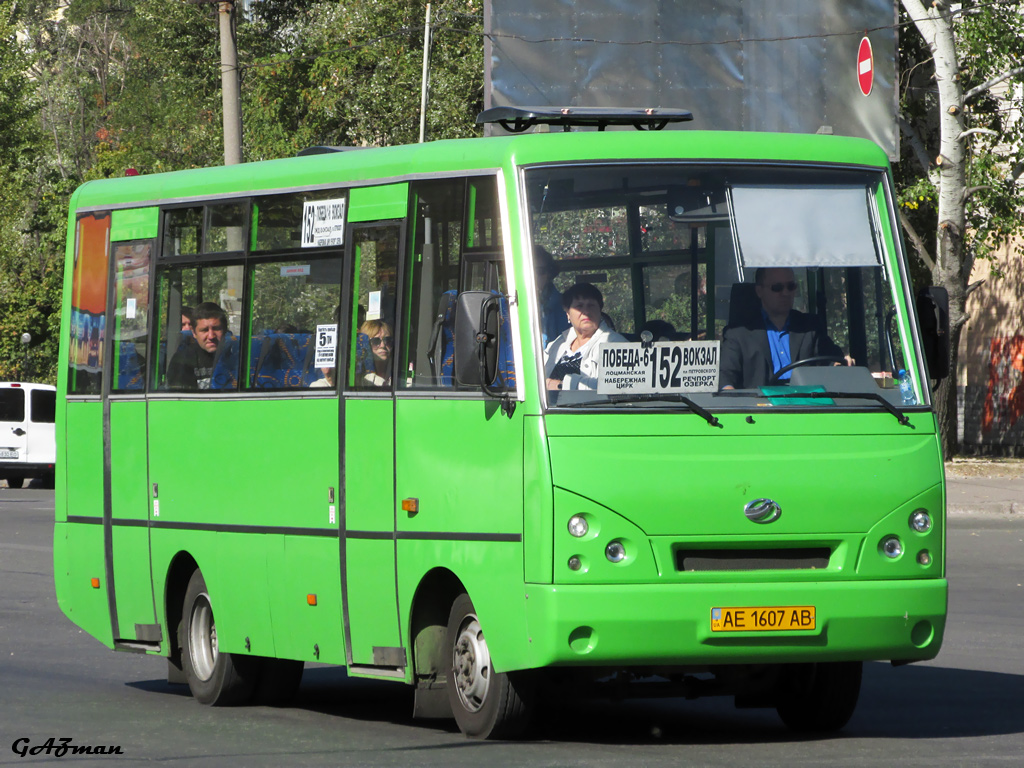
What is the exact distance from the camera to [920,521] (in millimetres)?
8227

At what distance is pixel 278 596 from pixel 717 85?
2103cm

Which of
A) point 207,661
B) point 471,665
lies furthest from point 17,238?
point 471,665

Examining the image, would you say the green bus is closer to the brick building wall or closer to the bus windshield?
the bus windshield

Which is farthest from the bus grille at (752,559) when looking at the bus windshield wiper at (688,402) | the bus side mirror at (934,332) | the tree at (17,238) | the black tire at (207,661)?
the tree at (17,238)

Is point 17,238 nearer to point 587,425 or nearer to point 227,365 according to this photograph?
point 227,365

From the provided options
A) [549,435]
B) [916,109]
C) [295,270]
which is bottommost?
[549,435]

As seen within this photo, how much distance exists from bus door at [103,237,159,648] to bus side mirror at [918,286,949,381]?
4420 mm

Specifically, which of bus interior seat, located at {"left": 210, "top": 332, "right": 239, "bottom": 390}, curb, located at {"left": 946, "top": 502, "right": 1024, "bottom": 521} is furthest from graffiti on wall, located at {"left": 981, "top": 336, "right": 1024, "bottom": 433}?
bus interior seat, located at {"left": 210, "top": 332, "right": 239, "bottom": 390}

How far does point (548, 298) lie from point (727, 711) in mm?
2738

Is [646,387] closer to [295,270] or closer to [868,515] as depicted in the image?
[868,515]

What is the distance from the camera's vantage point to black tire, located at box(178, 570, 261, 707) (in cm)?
1027

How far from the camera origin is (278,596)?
31.8 ft

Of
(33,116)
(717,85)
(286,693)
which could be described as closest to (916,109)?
(717,85)
